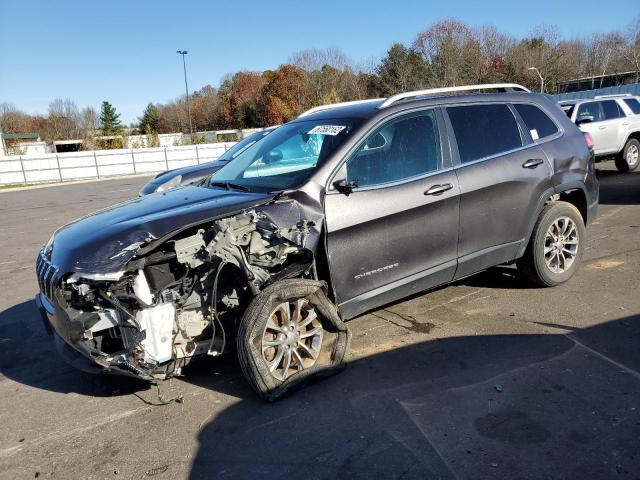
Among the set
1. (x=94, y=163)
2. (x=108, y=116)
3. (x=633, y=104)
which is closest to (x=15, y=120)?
(x=108, y=116)

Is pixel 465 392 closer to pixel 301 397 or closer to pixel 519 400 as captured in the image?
pixel 519 400

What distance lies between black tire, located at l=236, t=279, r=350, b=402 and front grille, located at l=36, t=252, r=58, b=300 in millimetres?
1262

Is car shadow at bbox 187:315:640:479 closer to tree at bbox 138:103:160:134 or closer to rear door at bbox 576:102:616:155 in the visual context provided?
rear door at bbox 576:102:616:155

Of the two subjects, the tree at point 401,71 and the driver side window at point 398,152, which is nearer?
the driver side window at point 398,152

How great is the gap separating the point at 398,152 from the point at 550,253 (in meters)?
2.12

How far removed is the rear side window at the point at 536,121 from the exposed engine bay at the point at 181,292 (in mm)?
2711

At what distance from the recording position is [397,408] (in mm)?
3277

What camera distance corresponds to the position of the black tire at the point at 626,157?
43.4 ft

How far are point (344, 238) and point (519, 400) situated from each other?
1.58 metres

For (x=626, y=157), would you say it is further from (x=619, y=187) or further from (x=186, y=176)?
(x=186, y=176)

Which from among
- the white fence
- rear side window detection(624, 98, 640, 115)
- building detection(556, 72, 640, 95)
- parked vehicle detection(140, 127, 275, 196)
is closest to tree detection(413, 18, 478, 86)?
building detection(556, 72, 640, 95)

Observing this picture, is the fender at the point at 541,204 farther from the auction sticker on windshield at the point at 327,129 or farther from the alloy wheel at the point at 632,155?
the alloy wheel at the point at 632,155

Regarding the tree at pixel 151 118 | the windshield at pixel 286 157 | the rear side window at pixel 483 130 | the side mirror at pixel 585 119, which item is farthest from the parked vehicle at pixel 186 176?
the tree at pixel 151 118

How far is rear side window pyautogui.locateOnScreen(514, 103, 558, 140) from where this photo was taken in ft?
16.4
